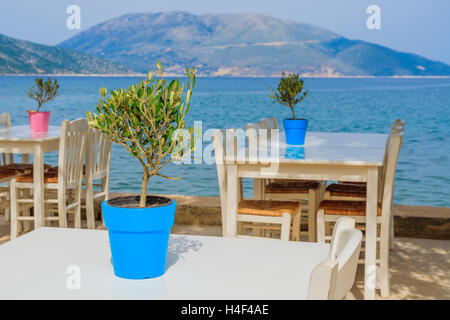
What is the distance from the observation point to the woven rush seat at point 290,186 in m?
4.15

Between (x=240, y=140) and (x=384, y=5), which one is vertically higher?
(x=384, y=5)

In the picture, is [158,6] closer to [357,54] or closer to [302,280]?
[357,54]

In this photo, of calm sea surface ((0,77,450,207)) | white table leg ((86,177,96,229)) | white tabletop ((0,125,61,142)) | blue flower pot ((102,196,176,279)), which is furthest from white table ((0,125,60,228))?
calm sea surface ((0,77,450,207))

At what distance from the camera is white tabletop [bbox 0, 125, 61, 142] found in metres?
4.18

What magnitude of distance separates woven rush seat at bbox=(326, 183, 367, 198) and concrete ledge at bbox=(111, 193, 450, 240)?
2.41 ft

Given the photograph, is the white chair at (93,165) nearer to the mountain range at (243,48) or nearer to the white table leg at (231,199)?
the white table leg at (231,199)

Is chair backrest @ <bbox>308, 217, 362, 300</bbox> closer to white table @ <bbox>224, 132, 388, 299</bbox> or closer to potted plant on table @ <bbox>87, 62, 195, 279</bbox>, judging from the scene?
potted plant on table @ <bbox>87, 62, 195, 279</bbox>

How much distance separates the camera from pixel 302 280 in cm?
147

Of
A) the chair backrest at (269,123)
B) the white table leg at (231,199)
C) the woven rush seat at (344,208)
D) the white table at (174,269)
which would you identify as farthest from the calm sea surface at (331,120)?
the white table at (174,269)

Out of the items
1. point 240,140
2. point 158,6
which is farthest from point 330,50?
point 240,140

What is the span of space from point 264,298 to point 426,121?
26.8 meters

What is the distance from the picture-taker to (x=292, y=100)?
3809 mm

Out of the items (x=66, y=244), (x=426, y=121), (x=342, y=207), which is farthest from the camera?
(x=426, y=121)

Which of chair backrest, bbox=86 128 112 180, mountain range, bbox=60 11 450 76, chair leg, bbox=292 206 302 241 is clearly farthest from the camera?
mountain range, bbox=60 11 450 76
